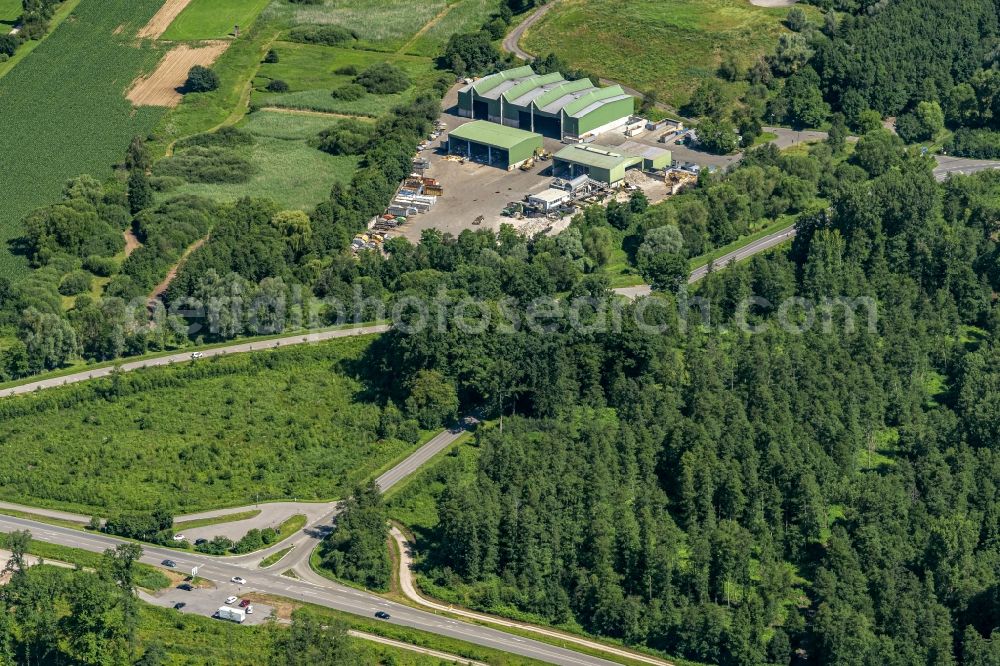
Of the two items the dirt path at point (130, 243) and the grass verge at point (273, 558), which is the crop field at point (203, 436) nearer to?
the grass verge at point (273, 558)

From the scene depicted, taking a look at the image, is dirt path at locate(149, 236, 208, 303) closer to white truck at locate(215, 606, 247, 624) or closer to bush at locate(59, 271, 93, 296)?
bush at locate(59, 271, 93, 296)

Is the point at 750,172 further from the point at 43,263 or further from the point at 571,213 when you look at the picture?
the point at 43,263

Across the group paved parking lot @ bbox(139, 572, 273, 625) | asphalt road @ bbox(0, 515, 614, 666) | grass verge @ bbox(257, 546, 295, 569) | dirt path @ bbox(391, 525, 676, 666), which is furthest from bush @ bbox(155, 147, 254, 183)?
paved parking lot @ bbox(139, 572, 273, 625)

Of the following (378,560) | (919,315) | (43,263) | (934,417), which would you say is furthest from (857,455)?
(43,263)

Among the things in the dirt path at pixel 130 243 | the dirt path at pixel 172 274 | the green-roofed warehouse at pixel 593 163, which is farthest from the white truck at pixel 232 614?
the green-roofed warehouse at pixel 593 163

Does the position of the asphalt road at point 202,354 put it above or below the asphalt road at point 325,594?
above
